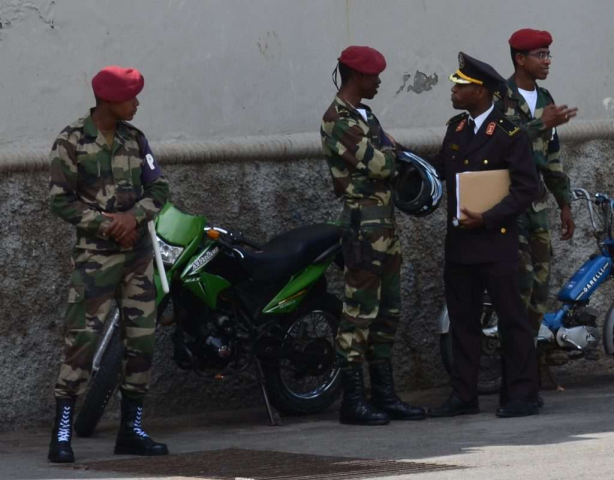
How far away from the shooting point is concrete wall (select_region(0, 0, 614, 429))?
7.99 metres

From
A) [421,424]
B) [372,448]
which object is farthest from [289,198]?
[372,448]

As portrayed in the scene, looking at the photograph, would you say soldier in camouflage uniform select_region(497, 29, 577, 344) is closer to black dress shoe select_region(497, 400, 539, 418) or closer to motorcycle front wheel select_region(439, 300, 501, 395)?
motorcycle front wheel select_region(439, 300, 501, 395)

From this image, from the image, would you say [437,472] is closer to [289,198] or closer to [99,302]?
[99,302]

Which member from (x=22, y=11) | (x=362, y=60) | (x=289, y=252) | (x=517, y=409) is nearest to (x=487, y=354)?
(x=517, y=409)

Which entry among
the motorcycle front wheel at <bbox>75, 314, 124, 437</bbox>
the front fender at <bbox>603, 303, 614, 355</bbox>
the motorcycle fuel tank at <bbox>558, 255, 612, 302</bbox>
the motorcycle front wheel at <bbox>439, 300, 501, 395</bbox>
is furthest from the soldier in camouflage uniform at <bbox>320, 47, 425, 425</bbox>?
the front fender at <bbox>603, 303, 614, 355</bbox>

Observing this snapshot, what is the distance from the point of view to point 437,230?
9.58m

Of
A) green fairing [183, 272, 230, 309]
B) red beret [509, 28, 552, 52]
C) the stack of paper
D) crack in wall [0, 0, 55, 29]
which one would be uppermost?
crack in wall [0, 0, 55, 29]

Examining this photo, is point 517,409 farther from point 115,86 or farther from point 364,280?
point 115,86

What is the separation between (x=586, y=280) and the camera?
9.22 m

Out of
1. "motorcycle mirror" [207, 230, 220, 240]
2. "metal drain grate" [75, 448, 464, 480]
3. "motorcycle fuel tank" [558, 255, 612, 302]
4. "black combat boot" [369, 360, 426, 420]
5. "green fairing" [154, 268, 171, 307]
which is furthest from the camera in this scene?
"motorcycle fuel tank" [558, 255, 612, 302]

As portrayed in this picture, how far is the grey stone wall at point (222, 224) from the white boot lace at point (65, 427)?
1.17 metres


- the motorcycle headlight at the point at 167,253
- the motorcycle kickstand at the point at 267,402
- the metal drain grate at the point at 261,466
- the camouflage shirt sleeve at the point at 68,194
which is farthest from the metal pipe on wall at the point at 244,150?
the metal drain grate at the point at 261,466

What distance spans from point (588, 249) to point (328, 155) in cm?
297

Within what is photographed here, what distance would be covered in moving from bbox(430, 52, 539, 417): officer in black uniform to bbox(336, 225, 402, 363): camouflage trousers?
1.15 ft
